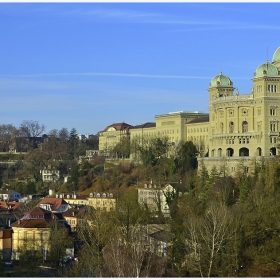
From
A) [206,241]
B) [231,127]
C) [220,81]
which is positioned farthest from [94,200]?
[206,241]

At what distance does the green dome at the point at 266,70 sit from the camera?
73.9 m

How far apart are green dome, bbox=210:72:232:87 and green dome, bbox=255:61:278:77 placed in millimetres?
8068

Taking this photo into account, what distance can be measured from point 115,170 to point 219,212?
44731 mm

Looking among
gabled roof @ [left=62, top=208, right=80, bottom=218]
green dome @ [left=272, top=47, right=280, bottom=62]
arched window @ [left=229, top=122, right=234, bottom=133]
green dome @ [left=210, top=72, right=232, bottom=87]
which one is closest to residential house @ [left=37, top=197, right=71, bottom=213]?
gabled roof @ [left=62, top=208, right=80, bottom=218]

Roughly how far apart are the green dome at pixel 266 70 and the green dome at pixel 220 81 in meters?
8.07

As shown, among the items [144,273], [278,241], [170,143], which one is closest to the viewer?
[144,273]

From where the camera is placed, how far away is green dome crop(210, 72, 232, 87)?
270 ft

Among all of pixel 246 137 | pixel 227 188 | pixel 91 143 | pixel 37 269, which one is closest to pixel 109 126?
pixel 91 143

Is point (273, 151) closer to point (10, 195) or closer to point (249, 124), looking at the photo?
point (249, 124)

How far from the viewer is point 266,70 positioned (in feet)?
243

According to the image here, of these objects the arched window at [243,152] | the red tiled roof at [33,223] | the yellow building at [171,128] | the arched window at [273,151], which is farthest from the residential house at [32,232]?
the yellow building at [171,128]

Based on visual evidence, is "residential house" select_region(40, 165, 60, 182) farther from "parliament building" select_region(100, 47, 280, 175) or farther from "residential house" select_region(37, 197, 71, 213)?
"parliament building" select_region(100, 47, 280, 175)

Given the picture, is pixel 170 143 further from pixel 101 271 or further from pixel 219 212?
pixel 101 271

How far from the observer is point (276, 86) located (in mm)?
74062
